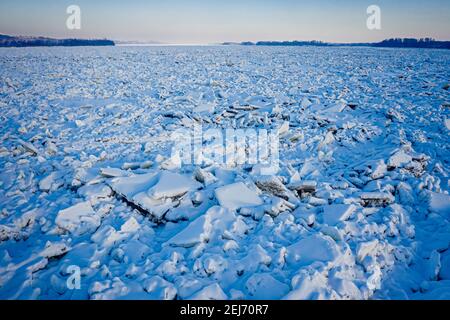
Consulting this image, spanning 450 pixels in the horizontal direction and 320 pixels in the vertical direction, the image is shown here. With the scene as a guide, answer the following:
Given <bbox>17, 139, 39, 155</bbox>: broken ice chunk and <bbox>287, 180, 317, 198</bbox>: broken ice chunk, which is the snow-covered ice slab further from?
<bbox>17, 139, 39, 155</bbox>: broken ice chunk

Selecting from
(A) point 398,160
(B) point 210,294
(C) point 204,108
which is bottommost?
(B) point 210,294

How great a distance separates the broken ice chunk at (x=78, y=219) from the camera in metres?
3.24

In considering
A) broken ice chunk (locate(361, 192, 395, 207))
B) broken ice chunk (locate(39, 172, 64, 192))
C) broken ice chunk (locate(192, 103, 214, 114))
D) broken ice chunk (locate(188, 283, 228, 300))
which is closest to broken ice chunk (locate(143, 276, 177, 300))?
broken ice chunk (locate(188, 283, 228, 300))

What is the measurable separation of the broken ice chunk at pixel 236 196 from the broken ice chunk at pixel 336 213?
2.76ft

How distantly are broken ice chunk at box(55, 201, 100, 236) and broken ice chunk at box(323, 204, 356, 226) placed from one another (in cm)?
282

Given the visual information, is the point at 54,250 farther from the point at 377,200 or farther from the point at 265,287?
the point at 377,200

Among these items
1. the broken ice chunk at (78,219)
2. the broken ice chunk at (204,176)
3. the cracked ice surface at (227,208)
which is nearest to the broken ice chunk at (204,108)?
the cracked ice surface at (227,208)

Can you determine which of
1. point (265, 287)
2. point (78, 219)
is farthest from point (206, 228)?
point (78, 219)

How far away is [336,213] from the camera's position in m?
3.43

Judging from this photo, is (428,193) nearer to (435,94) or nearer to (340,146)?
(340,146)

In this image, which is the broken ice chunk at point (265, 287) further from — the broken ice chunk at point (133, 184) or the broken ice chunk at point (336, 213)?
the broken ice chunk at point (133, 184)

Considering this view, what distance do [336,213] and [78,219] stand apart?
3183 millimetres

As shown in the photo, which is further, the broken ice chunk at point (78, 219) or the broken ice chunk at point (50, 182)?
the broken ice chunk at point (50, 182)

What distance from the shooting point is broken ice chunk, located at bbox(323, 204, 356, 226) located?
11.0 feet
